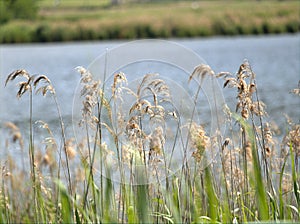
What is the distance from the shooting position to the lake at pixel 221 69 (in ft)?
47.1

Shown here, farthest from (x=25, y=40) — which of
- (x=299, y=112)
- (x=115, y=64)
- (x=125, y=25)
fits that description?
(x=115, y=64)

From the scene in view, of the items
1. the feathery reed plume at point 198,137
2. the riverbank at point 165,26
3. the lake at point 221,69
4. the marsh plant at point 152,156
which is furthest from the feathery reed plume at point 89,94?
the riverbank at point 165,26

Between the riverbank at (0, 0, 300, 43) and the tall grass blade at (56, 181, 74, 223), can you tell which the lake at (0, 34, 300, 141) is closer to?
the riverbank at (0, 0, 300, 43)

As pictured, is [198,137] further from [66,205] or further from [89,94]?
[66,205]

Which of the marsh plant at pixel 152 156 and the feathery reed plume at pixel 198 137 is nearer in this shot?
the marsh plant at pixel 152 156

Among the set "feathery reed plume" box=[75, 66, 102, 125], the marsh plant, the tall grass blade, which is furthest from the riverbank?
the tall grass blade

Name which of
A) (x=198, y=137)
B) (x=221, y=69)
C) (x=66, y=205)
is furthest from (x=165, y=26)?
(x=66, y=205)

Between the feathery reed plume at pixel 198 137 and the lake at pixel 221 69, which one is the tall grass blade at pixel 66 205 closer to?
the feathery reed plume at pixel 198 137

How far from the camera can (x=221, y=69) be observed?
21.0 metres

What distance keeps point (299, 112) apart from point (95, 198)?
33.3ft

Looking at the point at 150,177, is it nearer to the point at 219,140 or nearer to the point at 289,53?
the point at 219,140

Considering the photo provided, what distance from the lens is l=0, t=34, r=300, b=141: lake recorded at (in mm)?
14367

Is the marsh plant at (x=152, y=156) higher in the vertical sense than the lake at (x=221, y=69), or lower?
lower

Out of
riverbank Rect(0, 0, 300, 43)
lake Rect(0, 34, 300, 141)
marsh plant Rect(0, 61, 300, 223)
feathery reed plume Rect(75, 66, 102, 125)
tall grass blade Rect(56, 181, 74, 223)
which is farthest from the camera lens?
riverbank Rect(0, 0, 300, 43)
